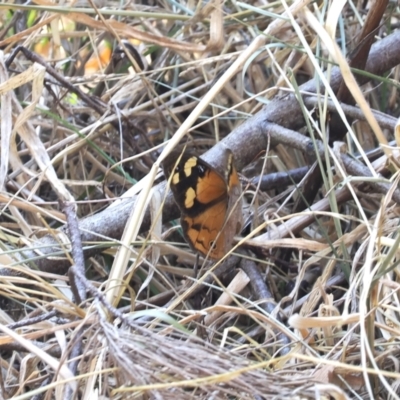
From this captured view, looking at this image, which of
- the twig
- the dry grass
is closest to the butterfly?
the dry grass

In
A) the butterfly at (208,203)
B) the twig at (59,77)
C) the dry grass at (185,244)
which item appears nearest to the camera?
the dry grass at (185,244)

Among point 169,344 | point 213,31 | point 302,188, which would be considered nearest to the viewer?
point 169,344

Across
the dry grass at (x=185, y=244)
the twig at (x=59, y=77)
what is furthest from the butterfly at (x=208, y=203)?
the twig at (x=59, y=77)

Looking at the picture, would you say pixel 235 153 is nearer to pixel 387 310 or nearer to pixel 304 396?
pixel 387 310

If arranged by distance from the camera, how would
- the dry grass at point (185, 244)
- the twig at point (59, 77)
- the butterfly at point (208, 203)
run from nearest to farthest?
1. the dry grass at point (185, 244)
2. the butterfly at point (208, 203)
3. the twig at point (59, 77)

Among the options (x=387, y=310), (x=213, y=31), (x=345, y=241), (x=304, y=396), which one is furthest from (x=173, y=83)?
(x=304, y=396)

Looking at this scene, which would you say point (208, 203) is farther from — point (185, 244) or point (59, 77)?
point (59, 77)

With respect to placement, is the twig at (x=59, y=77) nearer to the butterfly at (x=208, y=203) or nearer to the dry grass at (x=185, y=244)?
the dry grass at (x=185, y=244)
